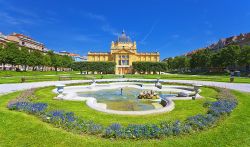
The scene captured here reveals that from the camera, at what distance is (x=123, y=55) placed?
364ft

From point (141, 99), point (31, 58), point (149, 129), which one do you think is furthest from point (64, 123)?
point (31, 58)

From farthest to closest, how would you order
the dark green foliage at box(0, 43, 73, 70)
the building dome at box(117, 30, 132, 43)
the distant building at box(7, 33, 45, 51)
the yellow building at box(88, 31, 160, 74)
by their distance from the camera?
the building dome at box(117, 30, 132, 43) < the yellow building at box(88, 31, 160, 74) < the distant building at box(7, 33, 45, 51) < the dark green foliage at box(0, 43, 73, 70)

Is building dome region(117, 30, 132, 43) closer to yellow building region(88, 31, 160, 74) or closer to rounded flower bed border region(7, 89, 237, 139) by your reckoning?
yellow building region(88, 31, 160, 74)

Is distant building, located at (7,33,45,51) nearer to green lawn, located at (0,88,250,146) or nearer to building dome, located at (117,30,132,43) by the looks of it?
building dome, located at (117,30,132,43)

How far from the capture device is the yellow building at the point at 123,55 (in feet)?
356

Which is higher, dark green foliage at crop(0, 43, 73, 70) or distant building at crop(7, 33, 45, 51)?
distant building at crop(7, 33, 45, 51)

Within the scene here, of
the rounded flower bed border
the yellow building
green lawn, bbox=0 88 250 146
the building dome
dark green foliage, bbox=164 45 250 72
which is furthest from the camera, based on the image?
the building dome

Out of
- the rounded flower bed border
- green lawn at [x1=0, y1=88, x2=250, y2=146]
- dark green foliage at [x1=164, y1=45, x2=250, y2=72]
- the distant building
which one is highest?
the distant building

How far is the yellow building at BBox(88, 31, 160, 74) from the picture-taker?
356 feet

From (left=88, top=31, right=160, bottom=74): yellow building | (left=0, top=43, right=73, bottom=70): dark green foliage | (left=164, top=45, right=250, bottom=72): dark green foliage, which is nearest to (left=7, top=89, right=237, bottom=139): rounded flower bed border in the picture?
(left=0, top=43, right=73, bottom=70): dark green foliage

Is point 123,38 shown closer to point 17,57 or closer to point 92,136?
point 17,57

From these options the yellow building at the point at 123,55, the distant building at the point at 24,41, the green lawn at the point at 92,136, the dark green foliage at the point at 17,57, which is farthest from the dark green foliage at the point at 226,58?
the distant building at the point at 24,41

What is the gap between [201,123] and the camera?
966cm

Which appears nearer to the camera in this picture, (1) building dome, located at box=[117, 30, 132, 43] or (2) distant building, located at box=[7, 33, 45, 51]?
(2) distant building, located at box=[7, 33, 45, 51]
